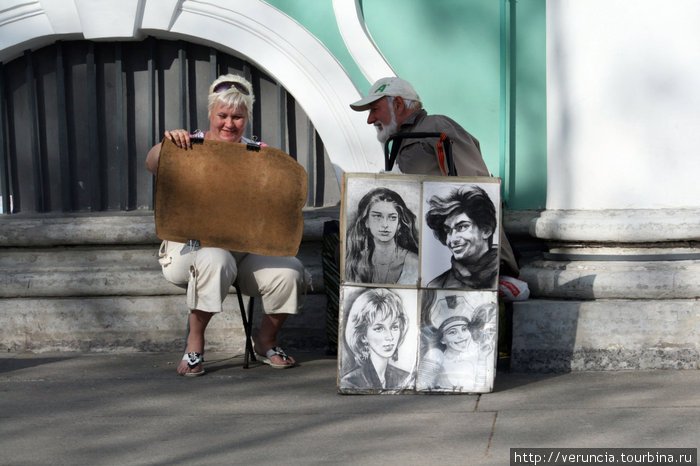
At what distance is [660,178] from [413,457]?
2.29 m

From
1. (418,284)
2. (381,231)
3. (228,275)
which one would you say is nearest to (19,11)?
(228,275)

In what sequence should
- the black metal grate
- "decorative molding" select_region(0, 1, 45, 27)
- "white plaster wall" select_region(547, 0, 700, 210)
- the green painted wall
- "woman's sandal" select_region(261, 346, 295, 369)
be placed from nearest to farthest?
"white plaster wall" select_region(547, 0, 700, 210) < "woman's sandal" select_region(261, 346, 295, 369) < the green painted wall < "decorative molding" select_region(0, 1, 45, 27) < the black metal grate

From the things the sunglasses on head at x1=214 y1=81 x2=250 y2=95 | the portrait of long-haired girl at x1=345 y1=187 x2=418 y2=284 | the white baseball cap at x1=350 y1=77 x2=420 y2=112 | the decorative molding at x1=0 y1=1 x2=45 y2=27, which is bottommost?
the portrait of long-haired girl at x1=345 y1=187 x2=418 y2=284

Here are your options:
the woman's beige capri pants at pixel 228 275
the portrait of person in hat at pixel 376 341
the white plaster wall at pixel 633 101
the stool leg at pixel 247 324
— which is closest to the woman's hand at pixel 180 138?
the woman's beige capri pants at pixel 228 275

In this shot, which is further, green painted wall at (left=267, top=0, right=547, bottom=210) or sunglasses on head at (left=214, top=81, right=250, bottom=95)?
green painted wall at (left=267, top=0, right=547, bottom=210)

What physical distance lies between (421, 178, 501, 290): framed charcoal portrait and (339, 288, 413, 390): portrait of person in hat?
0.20 metres

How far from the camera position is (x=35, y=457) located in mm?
3422

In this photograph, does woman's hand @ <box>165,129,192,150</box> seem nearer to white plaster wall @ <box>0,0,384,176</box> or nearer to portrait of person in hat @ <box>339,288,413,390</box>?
white plaster wall @ <box>0,0,384,176</box>

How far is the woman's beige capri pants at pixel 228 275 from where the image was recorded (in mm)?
4738

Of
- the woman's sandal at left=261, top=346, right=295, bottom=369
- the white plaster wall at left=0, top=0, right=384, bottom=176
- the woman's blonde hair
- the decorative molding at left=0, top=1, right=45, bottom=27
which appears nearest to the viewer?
the woman's blonde hair

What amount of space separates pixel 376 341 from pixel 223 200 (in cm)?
112

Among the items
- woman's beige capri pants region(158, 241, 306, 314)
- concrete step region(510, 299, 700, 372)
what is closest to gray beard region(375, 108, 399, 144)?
woman's beige capri pants region(158, 241, 306, 314)

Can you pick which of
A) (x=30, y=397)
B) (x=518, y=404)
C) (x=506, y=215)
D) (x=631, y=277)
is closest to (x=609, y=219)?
(x=631, y=277)

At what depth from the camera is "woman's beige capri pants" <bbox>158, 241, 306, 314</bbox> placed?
4.74 metres
